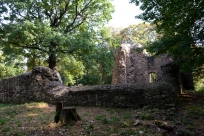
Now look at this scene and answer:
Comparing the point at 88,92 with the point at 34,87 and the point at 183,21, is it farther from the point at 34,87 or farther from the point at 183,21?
the point at 183,21

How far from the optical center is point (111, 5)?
17141mm

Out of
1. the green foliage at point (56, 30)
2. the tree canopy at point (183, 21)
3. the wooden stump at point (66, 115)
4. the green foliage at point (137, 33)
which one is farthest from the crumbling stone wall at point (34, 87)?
the green foliage at point (137, 33)

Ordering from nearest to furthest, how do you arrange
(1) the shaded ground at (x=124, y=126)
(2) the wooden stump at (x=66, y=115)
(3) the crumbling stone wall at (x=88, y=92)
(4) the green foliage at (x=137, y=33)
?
1. (1) the shaded ground at (x=124, y=126)
2. (2) the wooden stump at (x=66, y=115)
3. (3) the crumbling stone wall at (x=88, y=92)
4. (4) the green foliage at (x=137, y=33)

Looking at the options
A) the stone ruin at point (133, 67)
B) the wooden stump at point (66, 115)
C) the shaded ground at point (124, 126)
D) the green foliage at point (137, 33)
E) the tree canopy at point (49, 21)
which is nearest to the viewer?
the shaded ground at point (124, 126)

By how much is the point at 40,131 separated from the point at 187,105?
6.77m

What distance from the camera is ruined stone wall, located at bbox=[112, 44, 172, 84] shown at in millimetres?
21250

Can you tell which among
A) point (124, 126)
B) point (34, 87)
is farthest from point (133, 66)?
point (124, 126)

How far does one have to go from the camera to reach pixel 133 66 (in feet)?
71.8

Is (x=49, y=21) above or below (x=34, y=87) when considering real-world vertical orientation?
above

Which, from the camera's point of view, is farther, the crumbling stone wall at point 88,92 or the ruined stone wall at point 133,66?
the ruined stone wall at point 133,66

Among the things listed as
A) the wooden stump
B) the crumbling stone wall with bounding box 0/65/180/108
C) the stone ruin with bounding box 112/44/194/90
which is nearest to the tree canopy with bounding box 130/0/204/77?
the crumbling stone wall with bounding box 0/65/180/108

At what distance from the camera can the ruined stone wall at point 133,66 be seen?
2125 centimetres

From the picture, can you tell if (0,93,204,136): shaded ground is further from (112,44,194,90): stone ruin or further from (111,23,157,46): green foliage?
(111,23,157,46): green foliage

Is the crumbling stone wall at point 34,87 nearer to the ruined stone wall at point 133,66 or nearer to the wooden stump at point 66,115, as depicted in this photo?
the wooden stump at point 66,115
